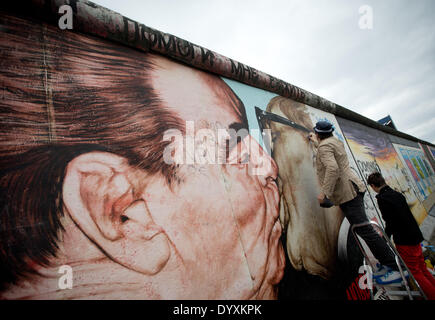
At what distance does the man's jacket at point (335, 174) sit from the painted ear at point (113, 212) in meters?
1.84

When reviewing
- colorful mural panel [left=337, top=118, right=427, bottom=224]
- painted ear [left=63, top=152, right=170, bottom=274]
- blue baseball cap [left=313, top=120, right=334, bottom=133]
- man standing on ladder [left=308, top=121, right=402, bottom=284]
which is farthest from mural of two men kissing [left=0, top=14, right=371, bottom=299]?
colorful mural panel [left=337, top=118, right=427, bottom=224]

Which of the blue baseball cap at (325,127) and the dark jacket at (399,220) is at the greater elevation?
the blue baseball cap at (325,127)

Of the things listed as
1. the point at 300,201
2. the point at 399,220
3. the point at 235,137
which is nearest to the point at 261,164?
the point at 235,137

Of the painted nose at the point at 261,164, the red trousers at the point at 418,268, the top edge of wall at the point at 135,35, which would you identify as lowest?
the red trousers at the point at 418,268

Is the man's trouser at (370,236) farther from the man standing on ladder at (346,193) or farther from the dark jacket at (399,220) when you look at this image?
the dark jacket at (399,220)

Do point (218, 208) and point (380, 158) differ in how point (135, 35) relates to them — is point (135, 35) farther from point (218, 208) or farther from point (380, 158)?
point (380, 158)

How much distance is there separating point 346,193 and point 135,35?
2.77 metres

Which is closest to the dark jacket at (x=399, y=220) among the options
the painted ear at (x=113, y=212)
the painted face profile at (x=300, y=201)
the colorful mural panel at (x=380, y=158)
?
the painted face profile at (x=300, y=201)

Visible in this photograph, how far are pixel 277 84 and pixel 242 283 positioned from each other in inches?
113

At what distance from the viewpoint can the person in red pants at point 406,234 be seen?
229 centimetres

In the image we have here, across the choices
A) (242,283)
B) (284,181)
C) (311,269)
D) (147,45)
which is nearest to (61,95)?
(147,45)

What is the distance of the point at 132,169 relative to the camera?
145cm

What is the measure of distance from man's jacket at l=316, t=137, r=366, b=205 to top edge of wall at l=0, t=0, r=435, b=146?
4.47 ft
